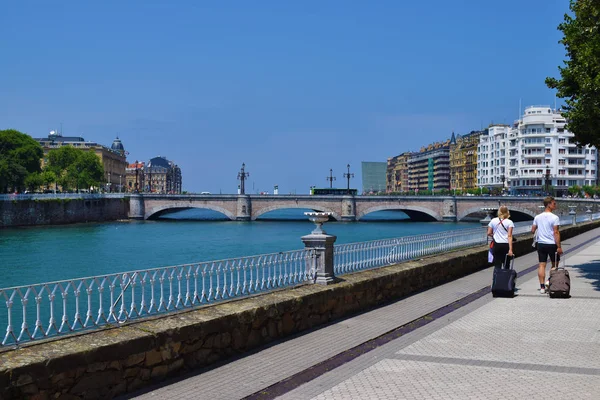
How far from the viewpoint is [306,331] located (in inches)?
416

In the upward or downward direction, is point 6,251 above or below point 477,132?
below

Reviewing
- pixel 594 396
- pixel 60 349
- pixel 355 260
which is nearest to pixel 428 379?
pixel 594 396

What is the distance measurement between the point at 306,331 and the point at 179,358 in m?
3.05

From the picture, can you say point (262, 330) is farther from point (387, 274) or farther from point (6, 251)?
point (6, 251)

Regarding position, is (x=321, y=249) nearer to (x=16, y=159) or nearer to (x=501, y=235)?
(x=501, y=235)

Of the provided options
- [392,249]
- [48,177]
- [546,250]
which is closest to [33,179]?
[48,177]

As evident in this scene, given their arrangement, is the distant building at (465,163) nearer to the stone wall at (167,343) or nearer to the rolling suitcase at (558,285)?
the rolling suitcase at (558,285)

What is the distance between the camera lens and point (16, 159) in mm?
97875

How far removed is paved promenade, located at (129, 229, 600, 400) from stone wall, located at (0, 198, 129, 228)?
71.5 m

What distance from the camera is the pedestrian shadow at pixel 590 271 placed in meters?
16.3

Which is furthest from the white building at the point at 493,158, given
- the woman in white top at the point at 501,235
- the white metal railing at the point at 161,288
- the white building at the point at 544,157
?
the white metal railing at the point at 161,288

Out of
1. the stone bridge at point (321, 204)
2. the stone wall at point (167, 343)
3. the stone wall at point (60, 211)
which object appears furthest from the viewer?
the stone bridge at point (321, 204)

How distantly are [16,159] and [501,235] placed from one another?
3776 inches

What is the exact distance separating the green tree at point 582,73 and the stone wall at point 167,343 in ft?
21.0
